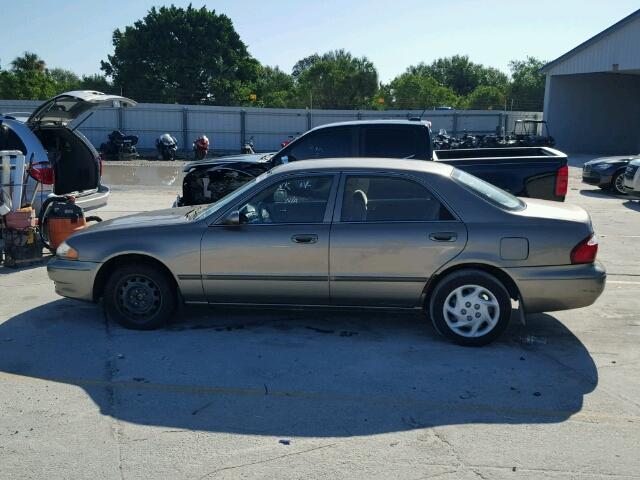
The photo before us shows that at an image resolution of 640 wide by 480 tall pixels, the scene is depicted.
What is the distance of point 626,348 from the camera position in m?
5.66

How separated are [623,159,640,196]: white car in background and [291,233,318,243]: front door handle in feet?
38.5

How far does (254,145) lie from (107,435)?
91.4ft

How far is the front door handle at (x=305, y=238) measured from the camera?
5598 millimetres

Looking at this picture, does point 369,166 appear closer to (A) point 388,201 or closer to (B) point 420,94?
(A) point 388,201

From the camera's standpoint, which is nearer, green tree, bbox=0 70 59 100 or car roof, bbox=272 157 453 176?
car roof, bbox=272 157 453 176

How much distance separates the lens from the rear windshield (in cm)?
566

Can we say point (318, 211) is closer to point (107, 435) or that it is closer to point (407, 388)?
point (407, 388)

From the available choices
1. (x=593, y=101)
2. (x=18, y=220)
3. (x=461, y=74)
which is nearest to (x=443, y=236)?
(x=18, y=220)

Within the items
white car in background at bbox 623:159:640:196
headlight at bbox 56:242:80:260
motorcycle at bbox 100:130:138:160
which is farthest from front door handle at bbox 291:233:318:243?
motorcycle at bbox 100:130:138:160

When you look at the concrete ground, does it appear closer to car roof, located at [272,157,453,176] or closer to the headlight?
the headlight

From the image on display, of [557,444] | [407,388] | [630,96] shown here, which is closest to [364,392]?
[407,388]

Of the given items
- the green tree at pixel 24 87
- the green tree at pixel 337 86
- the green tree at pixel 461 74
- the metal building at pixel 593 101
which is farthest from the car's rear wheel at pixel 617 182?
the green tree at pixel 461 74

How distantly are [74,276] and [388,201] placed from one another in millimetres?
2895

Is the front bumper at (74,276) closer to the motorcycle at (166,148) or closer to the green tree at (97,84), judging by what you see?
the motorcycle at (166,148)
